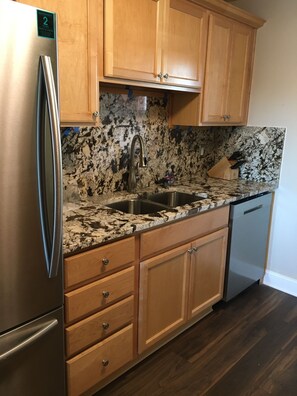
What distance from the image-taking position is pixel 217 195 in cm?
242

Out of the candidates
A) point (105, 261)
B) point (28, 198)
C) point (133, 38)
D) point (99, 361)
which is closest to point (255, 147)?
point (133, 38)

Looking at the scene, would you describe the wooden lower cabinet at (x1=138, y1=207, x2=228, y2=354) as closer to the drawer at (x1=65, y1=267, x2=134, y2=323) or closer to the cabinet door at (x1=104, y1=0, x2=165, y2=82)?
the drawer at (x1=65, y1=267, x2=134, y2=323)

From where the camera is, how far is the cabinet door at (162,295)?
191cm

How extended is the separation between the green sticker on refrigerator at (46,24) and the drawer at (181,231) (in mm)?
1054

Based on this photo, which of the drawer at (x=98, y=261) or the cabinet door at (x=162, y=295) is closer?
the drawer at (x=98, y=261)

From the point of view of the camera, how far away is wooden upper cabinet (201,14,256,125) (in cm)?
247

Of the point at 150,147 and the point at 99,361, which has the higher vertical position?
the point at 150,147

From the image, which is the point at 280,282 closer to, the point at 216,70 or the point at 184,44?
the point at 216,70

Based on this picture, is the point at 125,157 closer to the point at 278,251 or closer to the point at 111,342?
the point at 111,342

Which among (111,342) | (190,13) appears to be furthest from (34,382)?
(190,13)

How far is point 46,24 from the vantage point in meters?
1.15

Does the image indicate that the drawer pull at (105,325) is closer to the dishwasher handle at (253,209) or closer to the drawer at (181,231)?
the drawer at (181,231)

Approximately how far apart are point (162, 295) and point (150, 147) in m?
1.18

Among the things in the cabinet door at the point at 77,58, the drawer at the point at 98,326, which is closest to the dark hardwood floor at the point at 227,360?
the drawer at the point at 98,326
